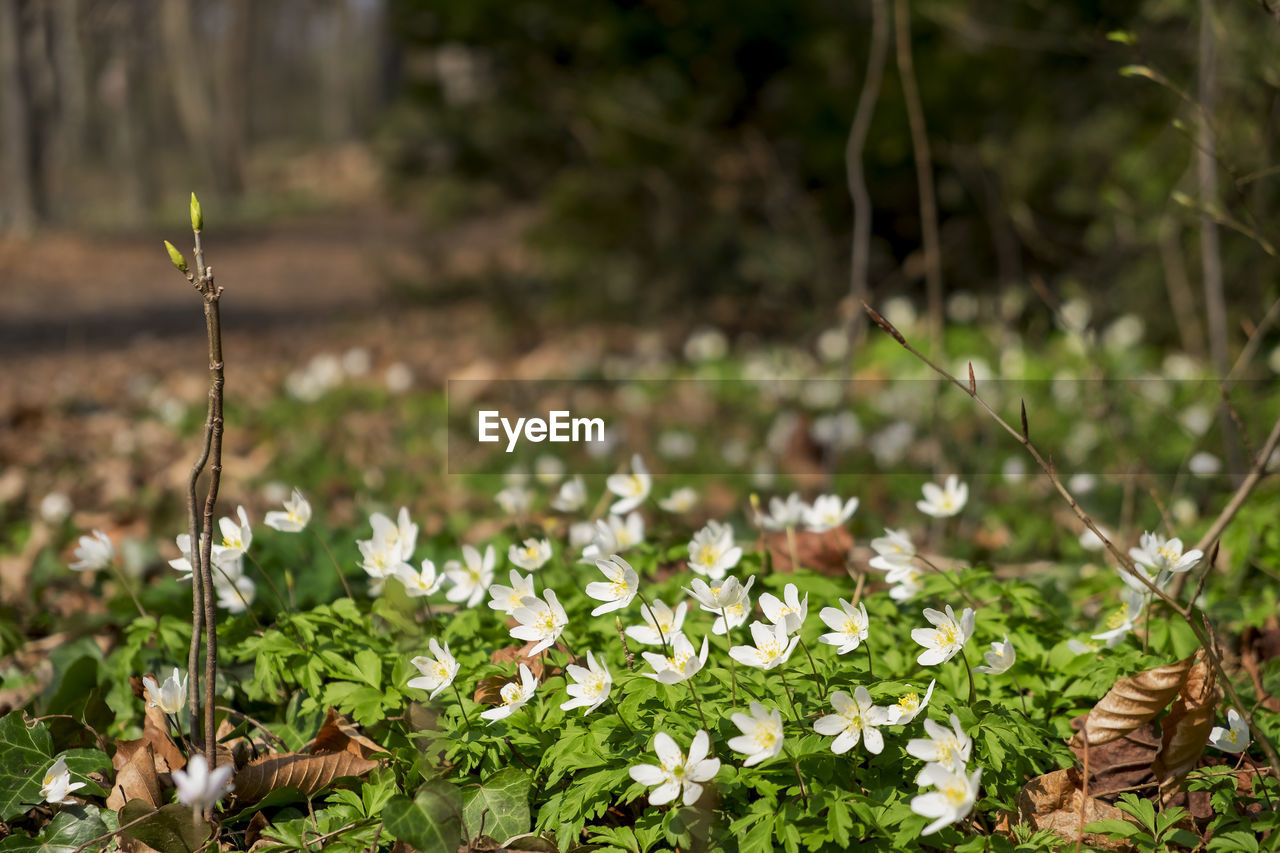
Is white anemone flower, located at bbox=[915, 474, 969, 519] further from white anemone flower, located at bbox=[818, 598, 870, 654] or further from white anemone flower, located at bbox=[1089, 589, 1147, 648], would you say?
white anemone flower, located at bbox=[818, 598, 870, 654]

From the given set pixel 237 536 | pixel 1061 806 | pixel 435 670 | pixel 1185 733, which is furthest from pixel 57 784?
pixel 1185 733

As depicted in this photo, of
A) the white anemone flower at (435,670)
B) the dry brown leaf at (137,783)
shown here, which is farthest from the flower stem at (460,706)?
the dry brown leaf at (137,783)

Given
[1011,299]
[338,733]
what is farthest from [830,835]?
[1011,299]

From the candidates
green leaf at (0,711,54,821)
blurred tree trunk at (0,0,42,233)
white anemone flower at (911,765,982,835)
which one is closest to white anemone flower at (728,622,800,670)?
white anemone flower at (911,765,982,835)

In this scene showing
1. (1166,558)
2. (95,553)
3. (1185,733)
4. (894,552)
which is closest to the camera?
(1185,733)

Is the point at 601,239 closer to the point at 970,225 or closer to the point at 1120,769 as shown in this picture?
the point at 970,225

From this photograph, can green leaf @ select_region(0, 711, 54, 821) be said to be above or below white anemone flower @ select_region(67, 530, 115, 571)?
below

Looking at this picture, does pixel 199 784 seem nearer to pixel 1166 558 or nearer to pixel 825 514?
pixel 825 514
